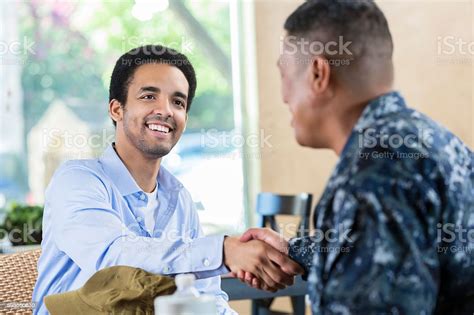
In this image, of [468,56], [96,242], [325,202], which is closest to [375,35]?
[325,202]

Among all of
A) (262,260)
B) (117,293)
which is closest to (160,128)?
(262,260)

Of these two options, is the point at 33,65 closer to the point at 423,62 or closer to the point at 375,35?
the point at 423,62

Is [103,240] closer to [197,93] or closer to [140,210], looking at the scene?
[140,210]

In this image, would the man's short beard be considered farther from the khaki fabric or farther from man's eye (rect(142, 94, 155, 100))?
the khaki fabric

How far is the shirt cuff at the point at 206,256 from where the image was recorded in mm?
1624

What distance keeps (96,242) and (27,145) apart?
3702mm

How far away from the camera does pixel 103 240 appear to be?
5.43ft

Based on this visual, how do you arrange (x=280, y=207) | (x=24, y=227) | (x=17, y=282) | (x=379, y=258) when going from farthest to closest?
(x=280, y=207) < (x=24, y=227) < (x=17, y=282) < (x=379, y=258)

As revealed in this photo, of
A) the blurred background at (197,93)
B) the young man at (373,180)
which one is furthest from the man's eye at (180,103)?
the blurred background at (197,93)

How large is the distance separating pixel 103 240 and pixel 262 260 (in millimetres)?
321

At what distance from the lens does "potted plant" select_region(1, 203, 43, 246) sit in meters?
3.24

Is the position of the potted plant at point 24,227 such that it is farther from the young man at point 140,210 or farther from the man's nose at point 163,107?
the man's nose at point 163,107

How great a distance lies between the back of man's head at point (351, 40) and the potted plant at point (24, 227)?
7.52 ft

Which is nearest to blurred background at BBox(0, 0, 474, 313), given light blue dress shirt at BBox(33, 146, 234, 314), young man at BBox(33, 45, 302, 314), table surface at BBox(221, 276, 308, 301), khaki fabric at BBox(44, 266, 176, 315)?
table surface at BBox(221, 276, 308, 301)
